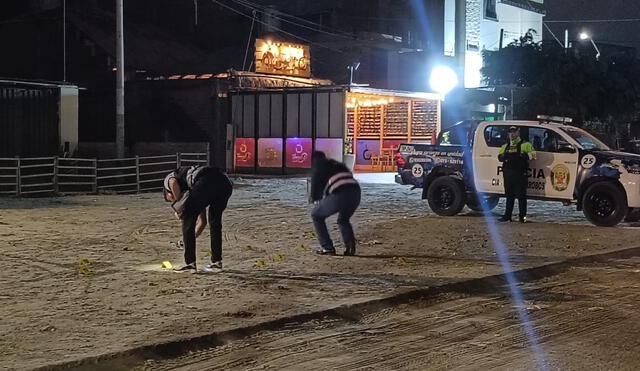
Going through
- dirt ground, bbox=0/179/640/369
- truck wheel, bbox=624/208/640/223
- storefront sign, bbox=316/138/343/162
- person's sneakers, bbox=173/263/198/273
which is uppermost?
storefront sign, bbox=316/138/343/162

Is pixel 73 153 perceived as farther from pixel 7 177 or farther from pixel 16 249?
pixel 16 249

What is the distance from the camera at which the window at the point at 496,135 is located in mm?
15914

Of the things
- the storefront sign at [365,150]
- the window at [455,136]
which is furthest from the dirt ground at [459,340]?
the storefront sign at [365,150]

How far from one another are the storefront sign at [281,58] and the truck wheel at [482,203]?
62.2 feet

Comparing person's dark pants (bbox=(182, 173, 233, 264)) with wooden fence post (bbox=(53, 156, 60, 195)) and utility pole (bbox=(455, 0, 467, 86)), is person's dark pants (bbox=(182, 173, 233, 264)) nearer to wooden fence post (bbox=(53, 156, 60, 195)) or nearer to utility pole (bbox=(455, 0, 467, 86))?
utility pole (bbox=(455, 0, 467, 86))

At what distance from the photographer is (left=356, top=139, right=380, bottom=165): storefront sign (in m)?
37.1

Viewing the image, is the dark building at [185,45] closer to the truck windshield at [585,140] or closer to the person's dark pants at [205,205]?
the truck windshield at [585,140]

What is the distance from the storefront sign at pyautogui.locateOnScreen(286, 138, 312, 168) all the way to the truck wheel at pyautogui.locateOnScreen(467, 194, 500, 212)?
15.0m

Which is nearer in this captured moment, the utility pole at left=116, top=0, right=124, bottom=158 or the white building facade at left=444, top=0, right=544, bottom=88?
the utility pole at left=116, top=0, right=124, bottom=158

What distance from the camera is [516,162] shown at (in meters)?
14.9

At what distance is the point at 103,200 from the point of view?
2028 cm

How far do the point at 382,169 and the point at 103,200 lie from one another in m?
17.4

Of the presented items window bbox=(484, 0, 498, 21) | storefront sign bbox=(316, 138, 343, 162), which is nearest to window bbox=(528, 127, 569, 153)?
storefront sign bbox=(316, 138, 343, 162)

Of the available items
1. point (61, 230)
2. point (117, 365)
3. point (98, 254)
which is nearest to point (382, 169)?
point (61, 230)
